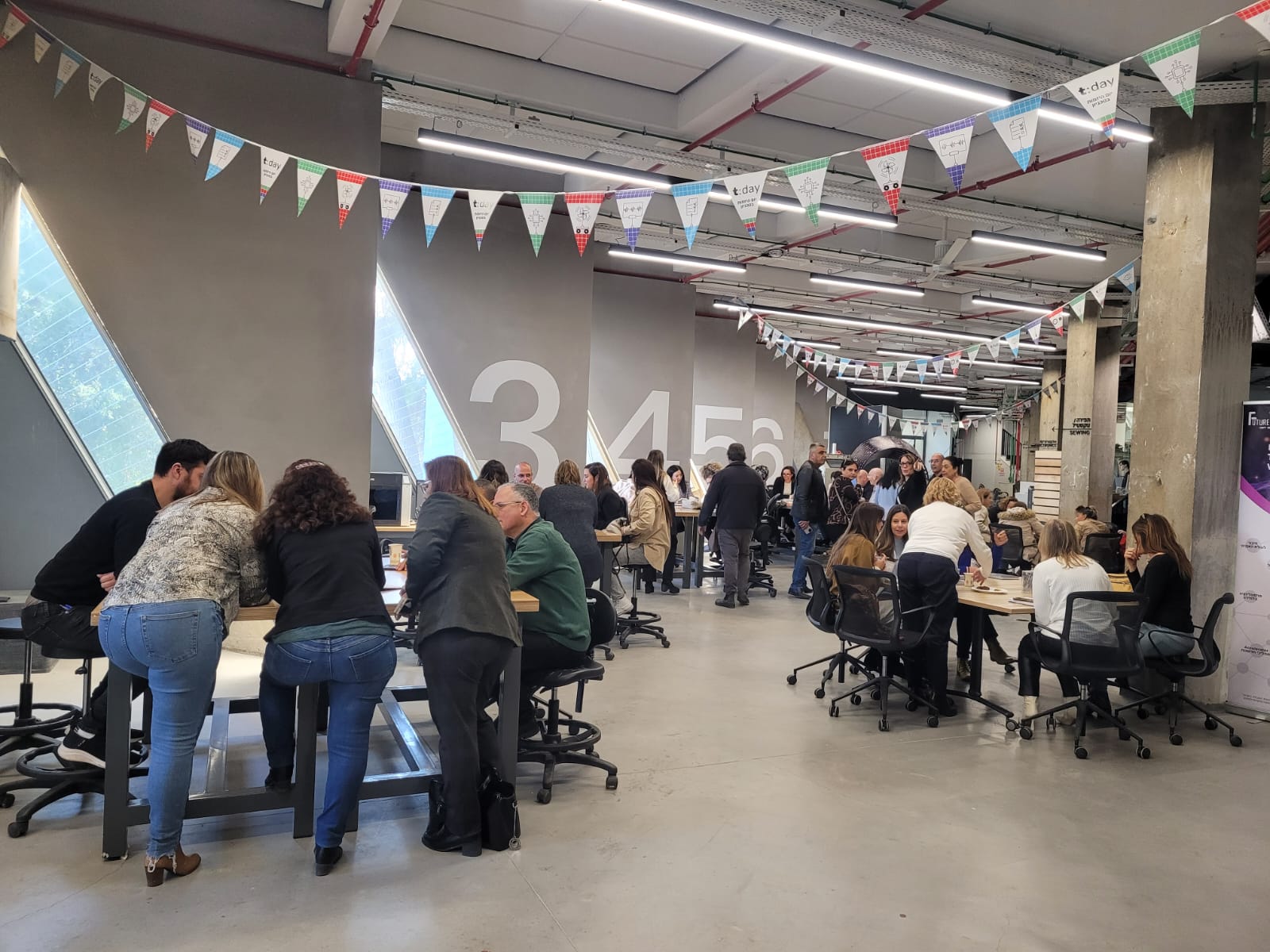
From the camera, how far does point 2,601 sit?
571 centimetres

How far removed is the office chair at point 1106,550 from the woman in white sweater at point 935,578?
2496mm

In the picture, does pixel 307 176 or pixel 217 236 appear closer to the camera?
pixel 307 176

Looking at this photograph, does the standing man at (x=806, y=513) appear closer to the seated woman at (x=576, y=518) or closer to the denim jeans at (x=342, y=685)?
the seated woman at (x=576, y=518)

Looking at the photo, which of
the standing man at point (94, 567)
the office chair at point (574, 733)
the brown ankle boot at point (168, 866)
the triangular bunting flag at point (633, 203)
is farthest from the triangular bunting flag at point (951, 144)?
the brown ankle boot at point (168, 866)

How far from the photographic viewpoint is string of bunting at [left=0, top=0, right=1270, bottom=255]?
4422 millimetres

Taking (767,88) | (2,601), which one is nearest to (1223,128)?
(767,88)

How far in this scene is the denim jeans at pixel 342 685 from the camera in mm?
3021

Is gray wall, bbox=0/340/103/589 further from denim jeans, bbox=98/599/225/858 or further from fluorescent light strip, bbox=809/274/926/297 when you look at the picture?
fluorescent light strip, bbox=809/274/926/297

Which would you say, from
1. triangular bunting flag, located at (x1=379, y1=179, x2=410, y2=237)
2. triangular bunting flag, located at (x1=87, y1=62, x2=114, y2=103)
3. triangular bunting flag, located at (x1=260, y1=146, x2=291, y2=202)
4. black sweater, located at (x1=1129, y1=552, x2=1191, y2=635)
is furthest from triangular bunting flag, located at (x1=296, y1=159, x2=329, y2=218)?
black sweater, located at (x1=1129, y1=552, x2=1191, y2=635)

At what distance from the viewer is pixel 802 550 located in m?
10.1

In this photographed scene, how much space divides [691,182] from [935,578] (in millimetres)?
3001

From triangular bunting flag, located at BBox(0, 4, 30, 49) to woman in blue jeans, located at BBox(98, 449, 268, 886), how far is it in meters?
4.49

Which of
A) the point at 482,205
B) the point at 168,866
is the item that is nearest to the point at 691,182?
the point at 482,205

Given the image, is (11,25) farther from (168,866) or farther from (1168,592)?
(1168,592)
